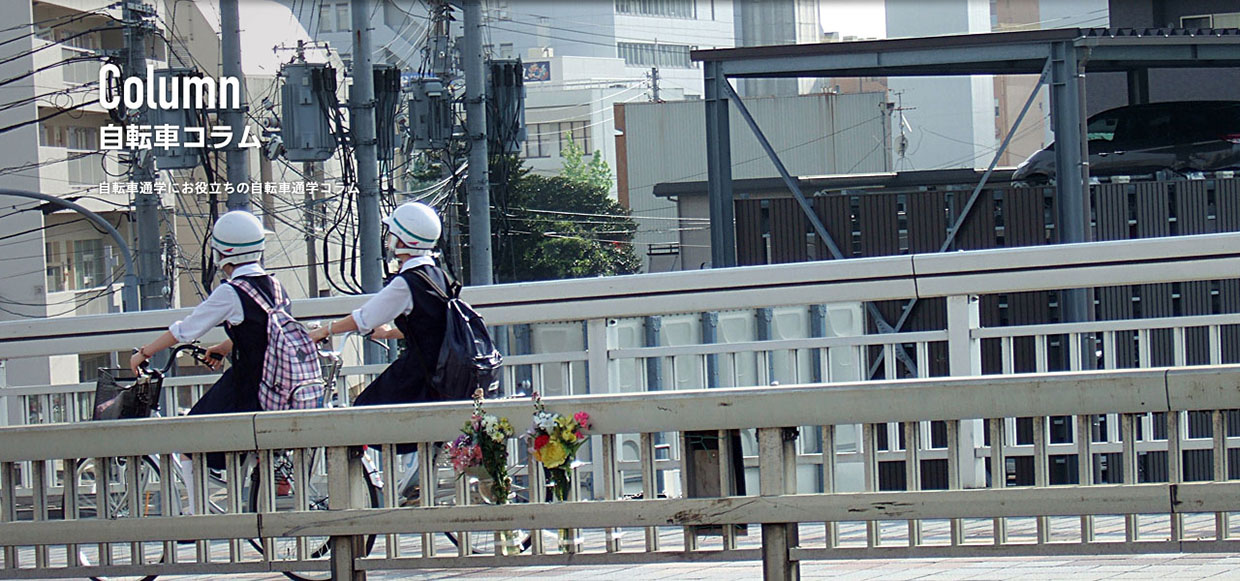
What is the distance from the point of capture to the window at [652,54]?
10944 cm

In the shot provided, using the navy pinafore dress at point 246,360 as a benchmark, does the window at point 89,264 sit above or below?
above

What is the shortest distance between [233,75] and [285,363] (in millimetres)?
17658

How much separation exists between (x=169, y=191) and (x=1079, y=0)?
220 ft

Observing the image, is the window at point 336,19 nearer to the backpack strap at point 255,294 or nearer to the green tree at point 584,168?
the green tree at point 584,168

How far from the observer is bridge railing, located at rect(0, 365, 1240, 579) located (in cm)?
489

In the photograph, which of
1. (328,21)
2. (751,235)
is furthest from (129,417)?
(328,21)

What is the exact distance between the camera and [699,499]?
17.0ft

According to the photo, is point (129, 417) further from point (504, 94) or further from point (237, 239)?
point (504, 94)

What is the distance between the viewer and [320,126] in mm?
26578

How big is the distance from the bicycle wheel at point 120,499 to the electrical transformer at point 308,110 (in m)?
19.0

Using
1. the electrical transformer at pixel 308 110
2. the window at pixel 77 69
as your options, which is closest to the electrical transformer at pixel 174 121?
the electrical transformer at pixel 308 110

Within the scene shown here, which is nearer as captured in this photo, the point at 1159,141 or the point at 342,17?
the point at 1159,141

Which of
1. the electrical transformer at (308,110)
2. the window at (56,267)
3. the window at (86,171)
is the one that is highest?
the window at (86,171)

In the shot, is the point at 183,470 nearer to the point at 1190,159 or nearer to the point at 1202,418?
the point at 1202,418
